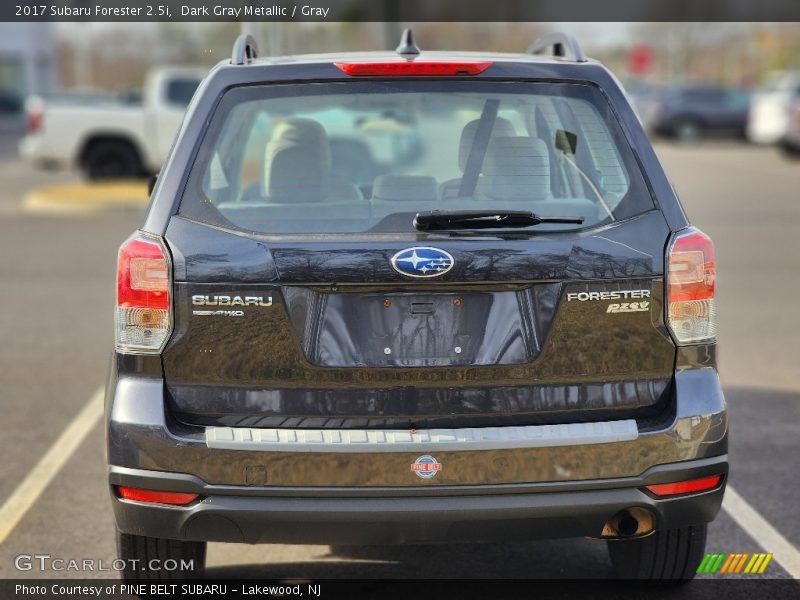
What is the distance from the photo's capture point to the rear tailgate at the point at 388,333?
12.2 ft

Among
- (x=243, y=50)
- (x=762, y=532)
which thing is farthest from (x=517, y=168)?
(x=762, y=532)

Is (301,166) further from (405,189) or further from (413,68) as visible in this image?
(413,68)

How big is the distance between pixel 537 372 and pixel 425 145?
1813 cm

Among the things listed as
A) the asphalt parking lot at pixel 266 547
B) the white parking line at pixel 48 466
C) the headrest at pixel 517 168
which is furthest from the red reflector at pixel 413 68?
the white parking line at pixel 48 466

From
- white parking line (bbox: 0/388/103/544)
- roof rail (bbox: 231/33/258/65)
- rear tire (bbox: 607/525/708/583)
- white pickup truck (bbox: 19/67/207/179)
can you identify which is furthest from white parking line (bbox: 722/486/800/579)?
Answer: white pickup truck (bbox: 19/67/207/179)

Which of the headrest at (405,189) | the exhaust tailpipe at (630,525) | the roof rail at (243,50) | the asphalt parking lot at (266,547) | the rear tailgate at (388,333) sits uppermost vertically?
the roof rail at (243,50)

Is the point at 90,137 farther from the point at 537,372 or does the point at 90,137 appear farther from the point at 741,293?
the point at 537,372

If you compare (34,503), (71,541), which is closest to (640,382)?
(71,541)

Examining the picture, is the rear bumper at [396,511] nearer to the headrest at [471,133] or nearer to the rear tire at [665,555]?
the rear tire at [665,555]

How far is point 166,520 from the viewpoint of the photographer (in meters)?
3.78

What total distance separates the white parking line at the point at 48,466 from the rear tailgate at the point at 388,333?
1.81 metres

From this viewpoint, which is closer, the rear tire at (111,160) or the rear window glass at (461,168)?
the rear window glass at (461,168)

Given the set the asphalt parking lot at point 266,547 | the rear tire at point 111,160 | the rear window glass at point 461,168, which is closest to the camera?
the rear window glass at point 461,168

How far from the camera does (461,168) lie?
14.4ft
